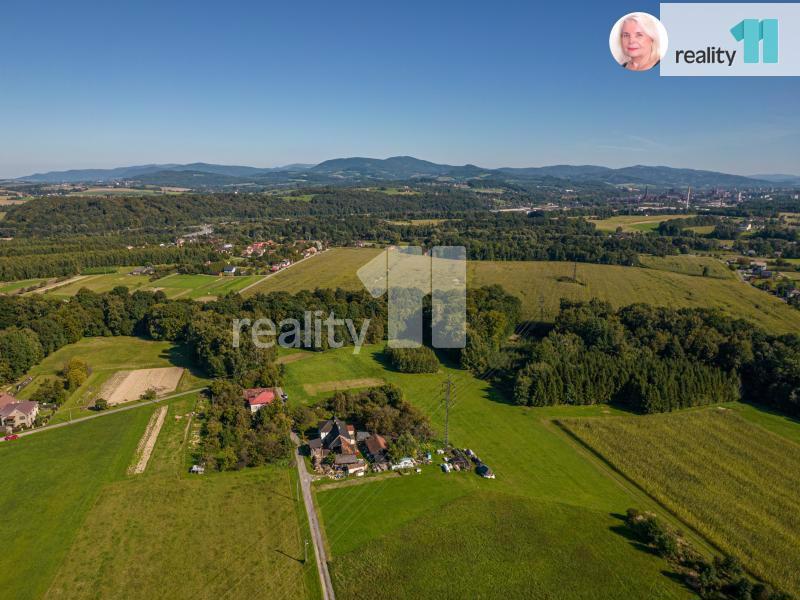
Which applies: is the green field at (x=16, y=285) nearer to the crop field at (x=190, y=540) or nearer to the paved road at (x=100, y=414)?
the paved road at (x=100, y=414)

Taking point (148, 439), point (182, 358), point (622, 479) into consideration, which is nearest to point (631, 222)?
point (622, 479)

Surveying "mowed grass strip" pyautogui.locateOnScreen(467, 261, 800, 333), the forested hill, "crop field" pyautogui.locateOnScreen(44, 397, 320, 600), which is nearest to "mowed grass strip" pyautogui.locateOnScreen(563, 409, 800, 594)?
"crop field" pyautogui.locateOnScreen(44, 397, 320, 600)

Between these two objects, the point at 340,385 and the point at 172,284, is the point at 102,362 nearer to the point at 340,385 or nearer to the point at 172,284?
the point at 340,385

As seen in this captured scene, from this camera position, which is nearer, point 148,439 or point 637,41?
point 637,41

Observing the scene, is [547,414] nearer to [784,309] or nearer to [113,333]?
[784,309]

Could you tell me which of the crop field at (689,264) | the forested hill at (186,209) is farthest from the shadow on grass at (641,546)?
the forested hill at (186,209)

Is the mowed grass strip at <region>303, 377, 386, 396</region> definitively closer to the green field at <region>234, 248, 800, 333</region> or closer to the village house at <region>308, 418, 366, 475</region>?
the village house at <region>308, 418, 366, 475</region>
